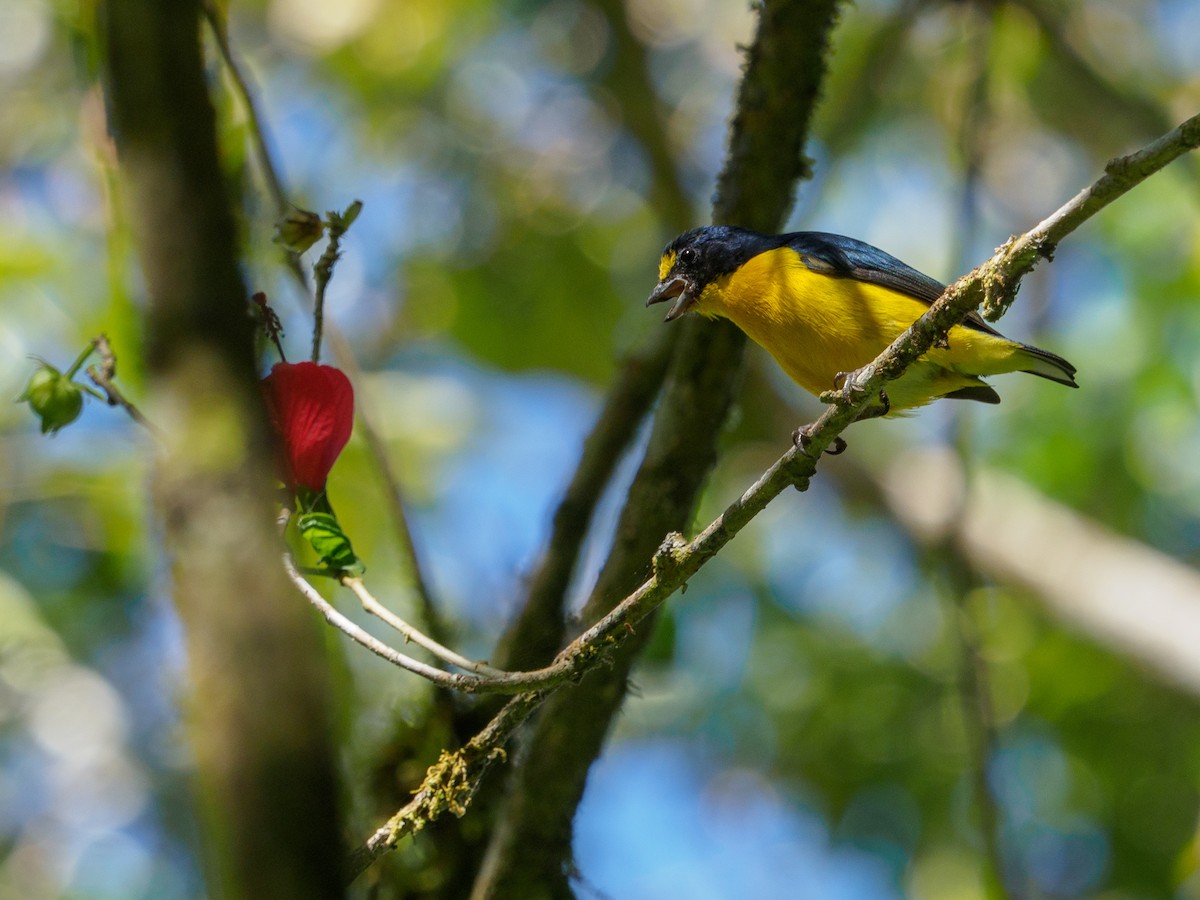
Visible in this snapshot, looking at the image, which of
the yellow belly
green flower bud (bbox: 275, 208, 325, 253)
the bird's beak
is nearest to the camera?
green flower bud (bbox: 275, 208, 325, 253)

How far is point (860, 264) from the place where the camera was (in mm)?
3816

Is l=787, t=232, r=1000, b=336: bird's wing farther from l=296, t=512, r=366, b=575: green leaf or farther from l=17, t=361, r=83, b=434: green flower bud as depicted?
l=17, t=361, r=83, b=434: green flower bud

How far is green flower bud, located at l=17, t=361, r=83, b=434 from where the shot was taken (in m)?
2.38

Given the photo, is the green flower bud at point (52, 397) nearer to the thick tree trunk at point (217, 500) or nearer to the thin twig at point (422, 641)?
the thin twig at point (422, 641)

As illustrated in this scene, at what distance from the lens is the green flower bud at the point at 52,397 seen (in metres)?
2.38

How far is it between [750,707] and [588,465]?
19.1ft

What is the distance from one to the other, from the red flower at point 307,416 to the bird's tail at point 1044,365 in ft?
6.69

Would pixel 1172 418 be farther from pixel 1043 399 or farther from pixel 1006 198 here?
pixel 1006 198

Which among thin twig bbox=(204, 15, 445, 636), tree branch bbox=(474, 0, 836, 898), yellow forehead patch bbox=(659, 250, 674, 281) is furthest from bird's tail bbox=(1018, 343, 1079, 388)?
thin twig bbox=(204, 15, 445, 636)

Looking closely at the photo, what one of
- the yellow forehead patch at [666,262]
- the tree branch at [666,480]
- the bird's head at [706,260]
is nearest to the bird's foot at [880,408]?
the tree branch at [666,480]

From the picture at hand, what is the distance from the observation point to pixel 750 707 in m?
9.40

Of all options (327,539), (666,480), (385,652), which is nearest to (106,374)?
(327,539)

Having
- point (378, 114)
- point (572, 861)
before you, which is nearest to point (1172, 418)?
point (572, 861)

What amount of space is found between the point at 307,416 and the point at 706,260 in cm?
187
